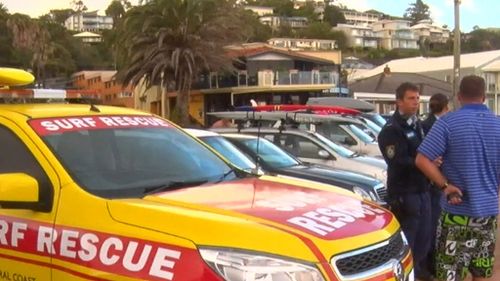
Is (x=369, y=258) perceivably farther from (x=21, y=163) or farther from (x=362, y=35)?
(x=362, y=35)

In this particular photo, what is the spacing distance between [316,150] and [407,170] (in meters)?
4.76

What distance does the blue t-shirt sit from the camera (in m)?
4.65

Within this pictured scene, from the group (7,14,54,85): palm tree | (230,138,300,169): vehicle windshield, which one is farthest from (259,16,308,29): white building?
(230,138,300,169): vehicle windshield

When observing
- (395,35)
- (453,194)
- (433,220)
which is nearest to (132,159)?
(453,194)

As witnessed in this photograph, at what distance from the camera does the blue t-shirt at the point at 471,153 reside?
4652 millimetres

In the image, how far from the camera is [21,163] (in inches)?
155

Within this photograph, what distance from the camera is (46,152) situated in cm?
379

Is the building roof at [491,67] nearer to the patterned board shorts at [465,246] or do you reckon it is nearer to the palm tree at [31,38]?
the palm tree at [31,38]

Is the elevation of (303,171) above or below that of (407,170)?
below

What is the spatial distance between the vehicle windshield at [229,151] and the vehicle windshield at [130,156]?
3.20m

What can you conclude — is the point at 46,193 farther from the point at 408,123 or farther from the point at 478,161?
the point at 408,123

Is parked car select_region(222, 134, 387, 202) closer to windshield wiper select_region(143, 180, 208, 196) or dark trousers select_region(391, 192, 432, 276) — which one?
dark trousers select_region(391, 192, 432, 276)

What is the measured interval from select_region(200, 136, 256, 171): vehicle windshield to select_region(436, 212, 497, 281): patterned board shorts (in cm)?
338

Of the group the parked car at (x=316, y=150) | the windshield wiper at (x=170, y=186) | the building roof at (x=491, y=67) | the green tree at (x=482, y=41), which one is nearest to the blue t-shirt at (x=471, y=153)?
the windshield wiper at (x=170, y=186)
